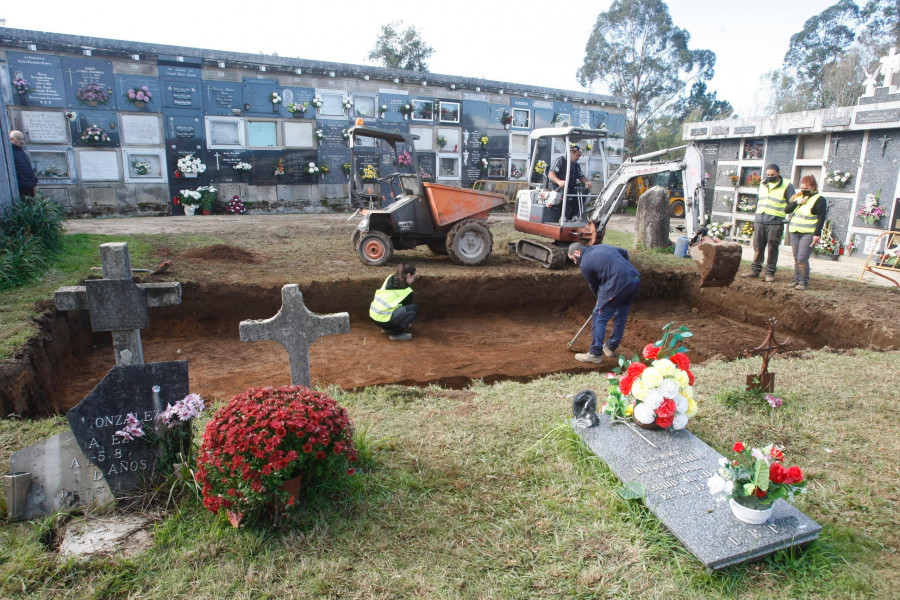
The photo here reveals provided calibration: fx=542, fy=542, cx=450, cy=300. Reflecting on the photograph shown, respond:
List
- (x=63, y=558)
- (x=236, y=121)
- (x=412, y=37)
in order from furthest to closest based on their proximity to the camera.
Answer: (x=412, y=37) < (x=236, y=121) < (x=63, y=558)

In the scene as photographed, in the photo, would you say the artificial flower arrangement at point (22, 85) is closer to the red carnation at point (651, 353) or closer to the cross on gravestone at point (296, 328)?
the cross on gravestone at point (296, 328)

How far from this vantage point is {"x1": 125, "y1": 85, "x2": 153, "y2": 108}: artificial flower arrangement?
15.1 m

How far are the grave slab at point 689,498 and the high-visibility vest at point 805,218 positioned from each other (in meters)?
6.70

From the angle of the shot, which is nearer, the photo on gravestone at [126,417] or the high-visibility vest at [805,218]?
the photo on gravestone at [126,417]

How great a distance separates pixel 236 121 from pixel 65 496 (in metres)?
15.9

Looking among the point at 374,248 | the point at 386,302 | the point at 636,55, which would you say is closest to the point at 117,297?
the point at 386,302

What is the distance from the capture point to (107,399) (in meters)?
2.87

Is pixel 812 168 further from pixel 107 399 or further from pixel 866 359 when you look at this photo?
pixel 107 399

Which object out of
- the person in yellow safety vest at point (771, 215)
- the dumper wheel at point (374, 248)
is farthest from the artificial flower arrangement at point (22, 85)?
the person in yellow safety vest at point (771, 215)

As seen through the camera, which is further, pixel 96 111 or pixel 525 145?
pixel 525 145

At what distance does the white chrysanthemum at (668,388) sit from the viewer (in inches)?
134

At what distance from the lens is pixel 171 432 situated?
3.00 meters

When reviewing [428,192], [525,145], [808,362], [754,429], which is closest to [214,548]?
[754,429]

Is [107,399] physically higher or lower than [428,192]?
lower
